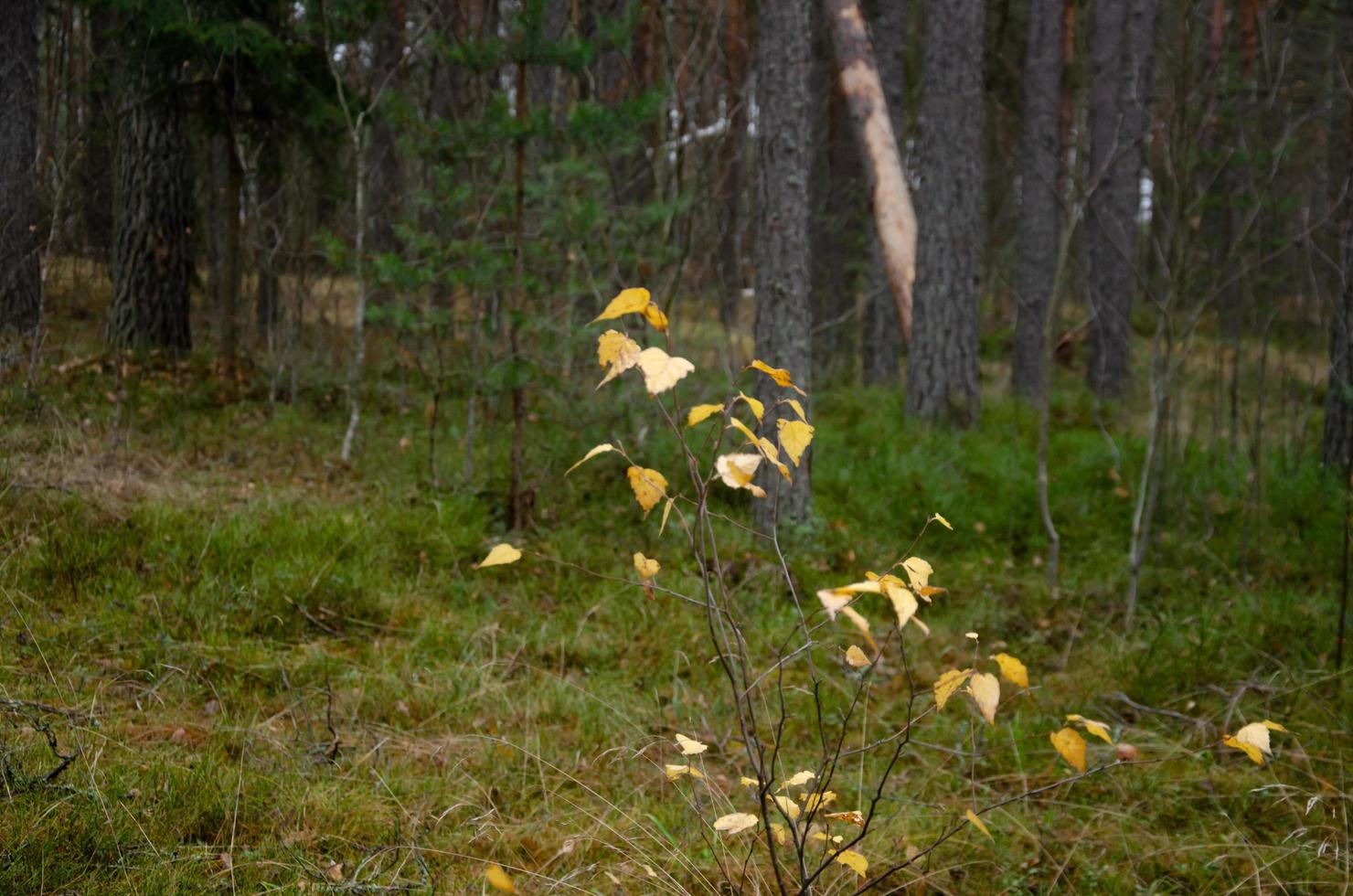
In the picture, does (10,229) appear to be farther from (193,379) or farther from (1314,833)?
(1314,833)

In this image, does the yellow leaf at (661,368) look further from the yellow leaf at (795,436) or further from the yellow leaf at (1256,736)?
the yellow leaf at (1256,736)

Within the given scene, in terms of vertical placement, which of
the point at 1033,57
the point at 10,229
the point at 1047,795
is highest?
the point at 1033,57

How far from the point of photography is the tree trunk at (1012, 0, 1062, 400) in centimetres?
1067

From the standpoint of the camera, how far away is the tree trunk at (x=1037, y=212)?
10.7 meters

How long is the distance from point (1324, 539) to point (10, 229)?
783 centimetres

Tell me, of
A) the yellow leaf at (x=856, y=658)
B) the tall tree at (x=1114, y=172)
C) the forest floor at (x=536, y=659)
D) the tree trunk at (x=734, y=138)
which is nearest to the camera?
the yellow leaf at (x=856, y=658)

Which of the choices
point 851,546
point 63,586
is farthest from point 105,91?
point 851,546

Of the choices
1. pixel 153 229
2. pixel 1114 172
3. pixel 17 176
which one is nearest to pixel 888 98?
pixel 1114 172

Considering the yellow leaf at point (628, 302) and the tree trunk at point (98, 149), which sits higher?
the tree trunk at point (98, 149)

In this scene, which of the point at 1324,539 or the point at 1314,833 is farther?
the point at 1324,539

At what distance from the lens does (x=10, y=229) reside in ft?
17.5

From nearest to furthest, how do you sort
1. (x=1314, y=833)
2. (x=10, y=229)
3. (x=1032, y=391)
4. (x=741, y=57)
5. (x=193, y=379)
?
(x=1314, y=833), (x=10, y=229), (x=193, y=379), (x=1032, y=391), (x=741, y=57)

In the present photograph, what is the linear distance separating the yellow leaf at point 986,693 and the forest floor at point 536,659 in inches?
37.0

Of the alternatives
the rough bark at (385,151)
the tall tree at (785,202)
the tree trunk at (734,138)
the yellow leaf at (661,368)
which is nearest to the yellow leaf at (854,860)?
the yellow leaf at (661,368)
